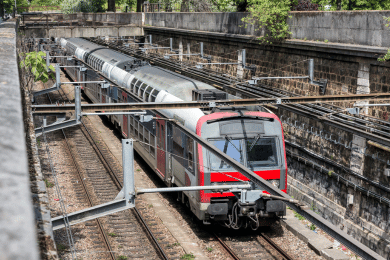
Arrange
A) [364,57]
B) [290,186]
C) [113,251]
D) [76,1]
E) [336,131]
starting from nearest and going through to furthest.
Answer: [113,251]
[364,57]
[336,131]
[290,186]
[76,1]

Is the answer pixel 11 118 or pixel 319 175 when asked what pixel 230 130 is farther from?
Answer: pixel 11 118

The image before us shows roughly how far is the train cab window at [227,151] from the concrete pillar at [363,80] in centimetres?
465

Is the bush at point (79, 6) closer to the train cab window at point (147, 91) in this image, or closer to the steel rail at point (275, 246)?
the train cab window at point (147, 91)

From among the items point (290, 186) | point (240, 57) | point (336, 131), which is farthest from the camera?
point (240, 57)

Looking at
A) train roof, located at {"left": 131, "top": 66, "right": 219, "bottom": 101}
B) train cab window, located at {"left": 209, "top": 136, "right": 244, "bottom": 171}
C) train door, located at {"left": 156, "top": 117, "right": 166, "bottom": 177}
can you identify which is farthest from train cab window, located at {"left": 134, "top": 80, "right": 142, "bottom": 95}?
train cab window, located at {"left": 209, "top": 136, "right": 244, "bottom": 171}

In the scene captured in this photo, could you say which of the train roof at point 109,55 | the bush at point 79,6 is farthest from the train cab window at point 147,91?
→ the bush at point 79,6

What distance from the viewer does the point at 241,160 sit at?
1122cm

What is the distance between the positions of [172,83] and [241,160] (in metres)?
3.98

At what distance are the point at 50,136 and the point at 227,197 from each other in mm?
14297

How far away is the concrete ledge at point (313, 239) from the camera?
1063 cm

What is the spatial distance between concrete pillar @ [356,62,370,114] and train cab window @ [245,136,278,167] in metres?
3.88

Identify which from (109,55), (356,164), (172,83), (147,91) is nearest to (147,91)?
(147,91)

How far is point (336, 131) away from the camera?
14.5 m

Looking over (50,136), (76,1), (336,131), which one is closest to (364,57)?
(336,131)
